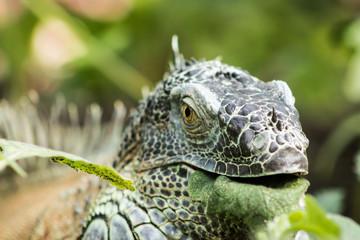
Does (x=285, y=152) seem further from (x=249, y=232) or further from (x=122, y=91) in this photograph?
(x=122, y=91)

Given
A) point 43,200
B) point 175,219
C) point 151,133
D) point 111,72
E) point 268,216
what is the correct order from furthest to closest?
point 111,72, point 43,200, point 151,133, point 175,219, point 268,216

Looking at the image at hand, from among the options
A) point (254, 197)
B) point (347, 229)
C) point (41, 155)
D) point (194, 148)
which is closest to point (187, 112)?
point (194, 148)

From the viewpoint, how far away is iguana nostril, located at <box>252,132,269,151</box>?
6.40 ft

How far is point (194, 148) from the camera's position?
227 centimetres

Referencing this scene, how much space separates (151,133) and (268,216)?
888mm

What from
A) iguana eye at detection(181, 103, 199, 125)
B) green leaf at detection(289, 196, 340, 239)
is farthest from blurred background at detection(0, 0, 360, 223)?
green leaf at detection(289, 196, 340, 239)

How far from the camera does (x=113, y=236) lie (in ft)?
7.45

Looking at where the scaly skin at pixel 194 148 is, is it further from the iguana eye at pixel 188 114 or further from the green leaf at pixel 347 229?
the green leaf at pixel 347 229

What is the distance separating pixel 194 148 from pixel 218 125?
7.7 inches

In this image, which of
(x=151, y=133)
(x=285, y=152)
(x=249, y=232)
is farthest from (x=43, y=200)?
(x=285, y=152)

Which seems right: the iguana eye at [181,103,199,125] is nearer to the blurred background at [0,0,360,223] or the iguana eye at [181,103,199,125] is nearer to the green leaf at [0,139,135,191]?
the green leaf at [0,139,135,191]

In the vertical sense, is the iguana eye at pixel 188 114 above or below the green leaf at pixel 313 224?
above

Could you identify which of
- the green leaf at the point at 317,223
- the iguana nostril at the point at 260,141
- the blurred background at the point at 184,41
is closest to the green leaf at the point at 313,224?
the green leaf at the point at 317,223

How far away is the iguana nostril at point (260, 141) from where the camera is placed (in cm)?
195
